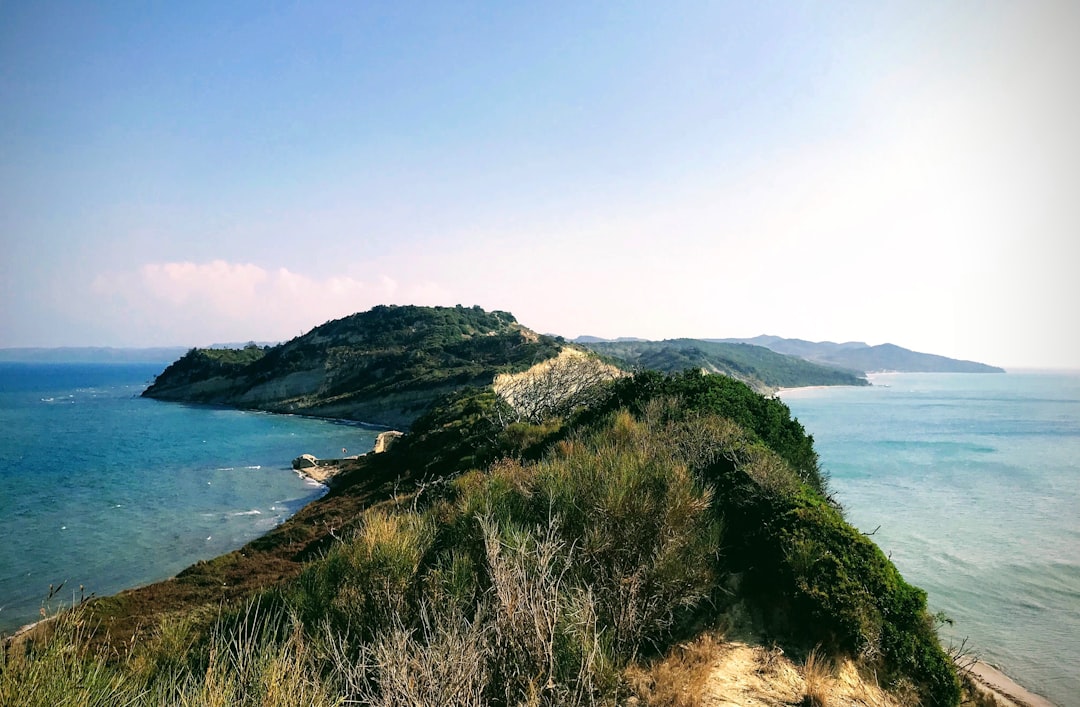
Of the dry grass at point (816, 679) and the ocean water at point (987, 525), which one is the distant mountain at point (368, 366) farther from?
the dry grass at point (816, 679)

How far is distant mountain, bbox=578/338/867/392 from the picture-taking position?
12138 cm

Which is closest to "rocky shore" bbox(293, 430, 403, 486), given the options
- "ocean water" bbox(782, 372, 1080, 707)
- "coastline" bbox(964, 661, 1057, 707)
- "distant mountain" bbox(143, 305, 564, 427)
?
"distant mountain" bbox(143, 305, 564, 427)

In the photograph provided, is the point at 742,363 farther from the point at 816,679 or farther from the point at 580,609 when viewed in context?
the point at 580,609

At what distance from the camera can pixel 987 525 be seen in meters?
25.4

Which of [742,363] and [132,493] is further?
[742,363]

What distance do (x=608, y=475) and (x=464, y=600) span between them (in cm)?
275

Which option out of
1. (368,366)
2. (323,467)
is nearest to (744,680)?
(323,467)

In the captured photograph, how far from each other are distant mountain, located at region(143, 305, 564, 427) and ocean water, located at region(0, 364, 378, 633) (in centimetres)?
907

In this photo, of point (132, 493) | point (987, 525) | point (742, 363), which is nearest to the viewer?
point (987, 525)

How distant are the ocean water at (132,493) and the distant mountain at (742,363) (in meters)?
66.7

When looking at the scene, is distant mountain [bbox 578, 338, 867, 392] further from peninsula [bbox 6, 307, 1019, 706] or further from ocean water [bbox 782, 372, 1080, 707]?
peninsula [bbox 6, 307, 1019, 706]

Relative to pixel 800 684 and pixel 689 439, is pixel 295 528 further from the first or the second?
pixel 800 684

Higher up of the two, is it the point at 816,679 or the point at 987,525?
the point at 816,679

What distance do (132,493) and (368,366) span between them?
5433 cm
